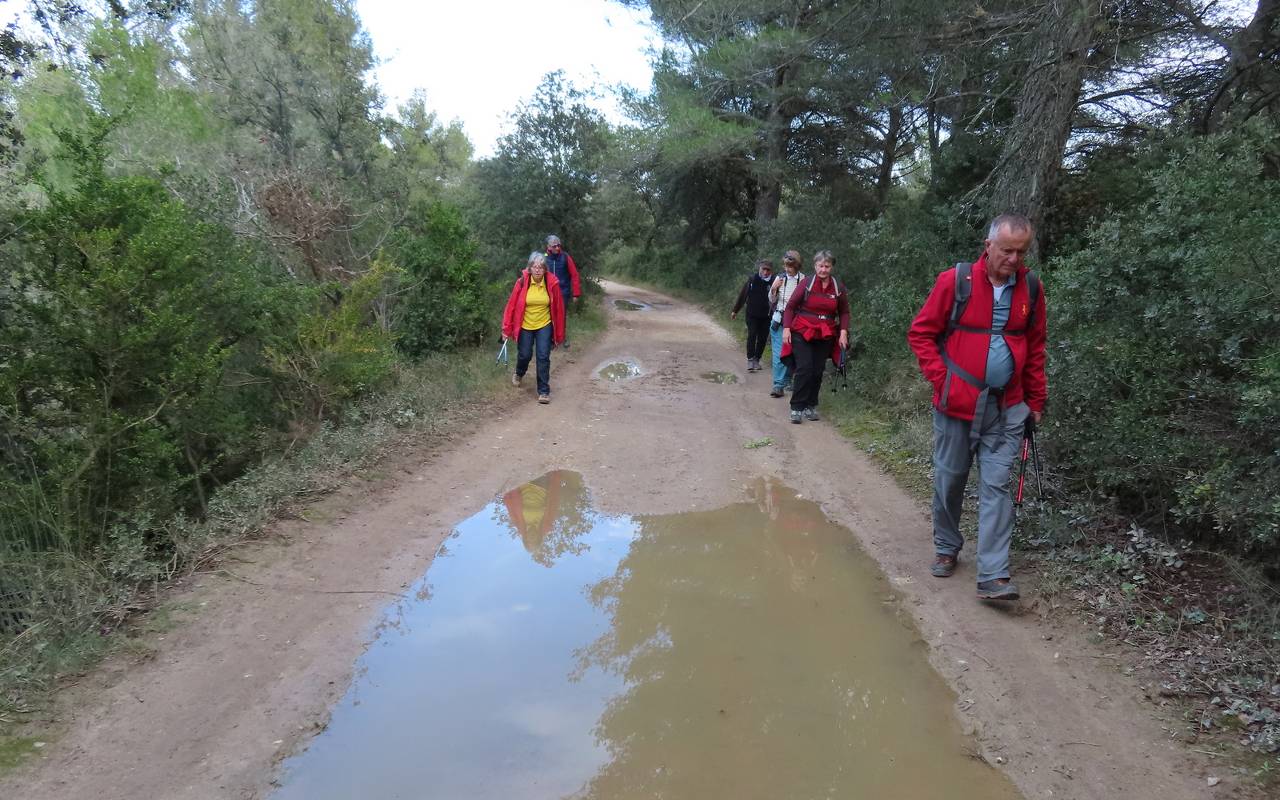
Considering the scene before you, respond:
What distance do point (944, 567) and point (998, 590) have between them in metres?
0.48

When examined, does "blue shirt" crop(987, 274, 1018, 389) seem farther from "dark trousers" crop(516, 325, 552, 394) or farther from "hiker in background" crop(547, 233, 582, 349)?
"hiker in background" crop(547, 233, 582, 349)

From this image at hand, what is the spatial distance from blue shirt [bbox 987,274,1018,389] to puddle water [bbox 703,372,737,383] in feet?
21.4

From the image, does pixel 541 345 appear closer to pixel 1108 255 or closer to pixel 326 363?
pixel 326 363

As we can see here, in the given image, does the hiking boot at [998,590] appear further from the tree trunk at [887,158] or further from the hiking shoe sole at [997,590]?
the tree trunk at [887,158]

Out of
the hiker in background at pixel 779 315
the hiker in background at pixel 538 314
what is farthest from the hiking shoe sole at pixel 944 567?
the hiker in background at pixel 538 314

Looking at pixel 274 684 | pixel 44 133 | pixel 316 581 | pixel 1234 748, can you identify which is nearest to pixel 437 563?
pixel 316 581

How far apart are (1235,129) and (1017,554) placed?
207 inches

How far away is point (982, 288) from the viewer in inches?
155

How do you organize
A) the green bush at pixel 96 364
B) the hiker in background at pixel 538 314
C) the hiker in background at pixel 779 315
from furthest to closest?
the hiker in background at pixel 779 315 → the hiker in background at pixel 538 314 → the green bush at pixel 96 364

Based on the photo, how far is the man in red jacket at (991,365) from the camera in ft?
12.9

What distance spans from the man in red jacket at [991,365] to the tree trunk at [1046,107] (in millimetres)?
4482

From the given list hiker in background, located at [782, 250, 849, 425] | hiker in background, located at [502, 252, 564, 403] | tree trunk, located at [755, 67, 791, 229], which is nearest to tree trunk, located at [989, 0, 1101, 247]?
hiker in background, located at [782, 250, 849, 425]

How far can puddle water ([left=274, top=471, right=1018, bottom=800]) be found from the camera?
8.82 ft

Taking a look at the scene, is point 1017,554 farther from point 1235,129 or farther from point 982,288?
point 1235,129
